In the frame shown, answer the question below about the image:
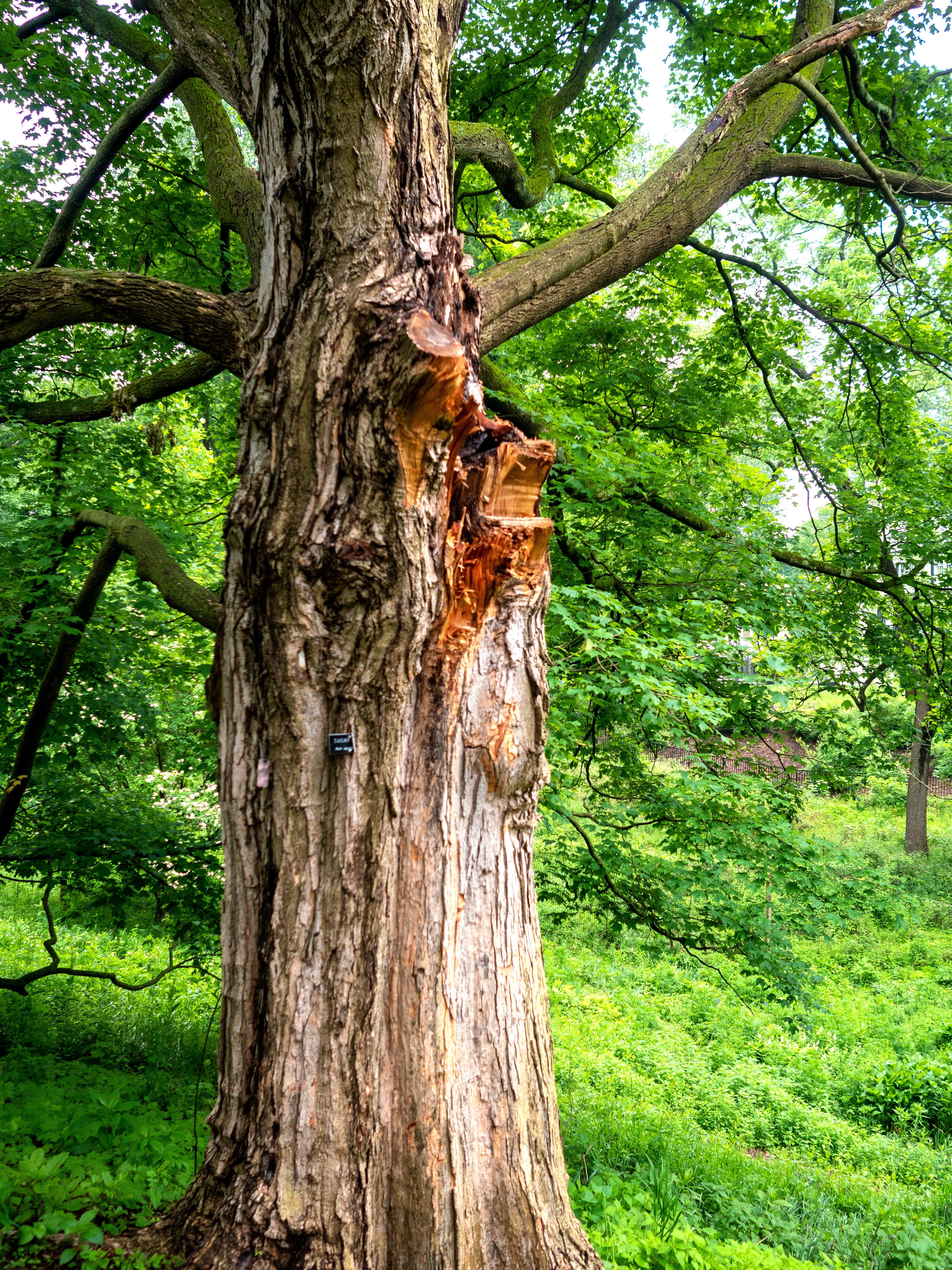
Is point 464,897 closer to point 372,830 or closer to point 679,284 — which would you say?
point 372,830

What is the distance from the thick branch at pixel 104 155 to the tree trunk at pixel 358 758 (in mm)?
2355

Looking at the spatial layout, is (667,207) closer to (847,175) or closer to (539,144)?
(847,175)

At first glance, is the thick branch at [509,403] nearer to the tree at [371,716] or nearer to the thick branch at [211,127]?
the thick branch at [211,127]

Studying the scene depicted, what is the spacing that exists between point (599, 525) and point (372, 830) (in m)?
4.44

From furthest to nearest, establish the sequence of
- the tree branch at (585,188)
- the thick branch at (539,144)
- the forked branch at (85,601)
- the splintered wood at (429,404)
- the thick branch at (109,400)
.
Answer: the tree branch at (585,188) → the thick branch at (539,144) → the thick branch at (109,400) → the forked branch at (85,601) → the splintered wood at (429,404)

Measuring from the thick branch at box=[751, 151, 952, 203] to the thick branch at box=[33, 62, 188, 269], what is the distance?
310cm

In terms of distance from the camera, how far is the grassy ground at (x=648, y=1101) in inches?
116

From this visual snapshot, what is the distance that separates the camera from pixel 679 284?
7586 mm

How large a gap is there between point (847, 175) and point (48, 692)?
17.4 feet

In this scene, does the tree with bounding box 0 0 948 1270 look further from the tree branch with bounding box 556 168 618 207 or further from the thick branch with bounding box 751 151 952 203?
the tree branch with bounding box 556 168 618 207

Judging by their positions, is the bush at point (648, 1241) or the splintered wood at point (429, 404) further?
the bush at point (648, 1241)

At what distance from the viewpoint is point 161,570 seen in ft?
11.0

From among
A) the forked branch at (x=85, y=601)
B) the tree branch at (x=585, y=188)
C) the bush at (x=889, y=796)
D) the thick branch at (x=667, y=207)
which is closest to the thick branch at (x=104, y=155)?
the forked branch at (x=85, y=601)

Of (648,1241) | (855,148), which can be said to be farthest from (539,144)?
(648,1241)
